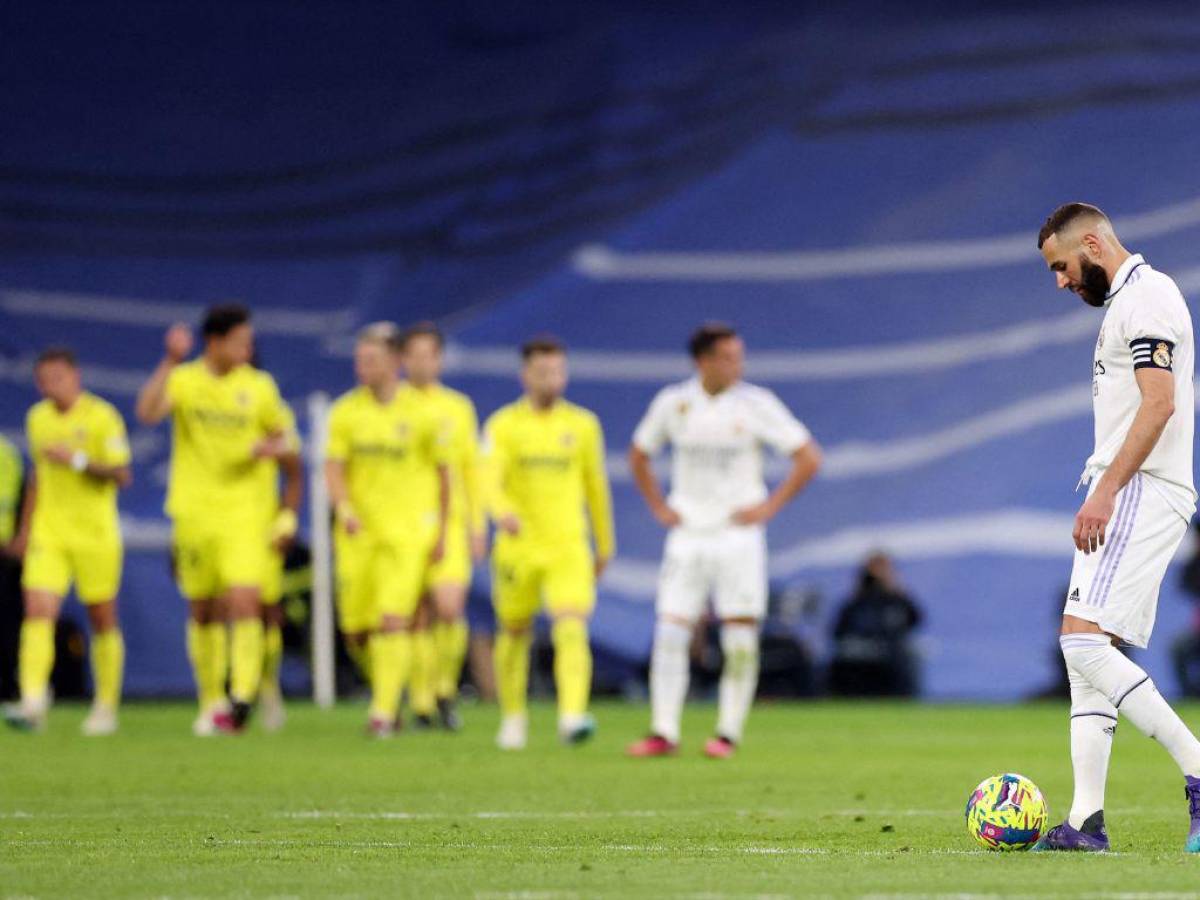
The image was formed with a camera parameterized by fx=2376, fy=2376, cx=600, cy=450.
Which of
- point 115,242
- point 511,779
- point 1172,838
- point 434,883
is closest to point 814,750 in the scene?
point 511,779

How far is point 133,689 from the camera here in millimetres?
21797

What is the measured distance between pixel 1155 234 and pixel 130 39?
10314 millimetres

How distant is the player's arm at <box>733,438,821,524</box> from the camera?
12.8 m

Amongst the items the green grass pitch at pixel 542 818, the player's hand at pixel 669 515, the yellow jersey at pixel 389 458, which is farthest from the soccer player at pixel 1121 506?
the yellow jersey at pixel 389 458

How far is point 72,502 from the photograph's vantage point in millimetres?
15281

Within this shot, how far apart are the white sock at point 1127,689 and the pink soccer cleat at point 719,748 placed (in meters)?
5.44

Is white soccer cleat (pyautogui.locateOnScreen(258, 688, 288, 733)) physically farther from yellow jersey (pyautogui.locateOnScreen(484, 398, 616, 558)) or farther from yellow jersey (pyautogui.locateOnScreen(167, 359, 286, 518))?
yellow jersey (pyautogui.locateOnScreen(484, 398, 616, 558))

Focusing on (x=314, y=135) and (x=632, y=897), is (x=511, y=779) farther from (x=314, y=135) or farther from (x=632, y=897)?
(x=314, y=135)

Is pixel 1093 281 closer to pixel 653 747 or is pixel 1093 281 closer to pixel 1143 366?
pixel 1143 366

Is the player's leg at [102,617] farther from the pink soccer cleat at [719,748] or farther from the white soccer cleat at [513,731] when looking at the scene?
the pink soccer cleat at [719,748]

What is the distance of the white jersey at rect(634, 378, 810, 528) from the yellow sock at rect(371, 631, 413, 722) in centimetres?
233

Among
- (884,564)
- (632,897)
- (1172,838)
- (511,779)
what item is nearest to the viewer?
(632,897)

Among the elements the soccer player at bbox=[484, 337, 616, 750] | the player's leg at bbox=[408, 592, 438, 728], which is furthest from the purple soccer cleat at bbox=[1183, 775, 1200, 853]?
the player's leg at bbox=[408, 592, 438, 728]

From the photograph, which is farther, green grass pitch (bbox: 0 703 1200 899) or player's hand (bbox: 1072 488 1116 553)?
player's hand (bbox: 1072 488 1116 553)
